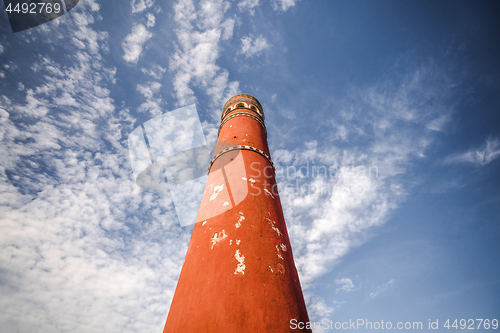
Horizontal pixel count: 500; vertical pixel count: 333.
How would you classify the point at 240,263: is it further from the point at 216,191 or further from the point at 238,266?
the point at 216,191

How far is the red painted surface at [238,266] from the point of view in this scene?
6.73ft

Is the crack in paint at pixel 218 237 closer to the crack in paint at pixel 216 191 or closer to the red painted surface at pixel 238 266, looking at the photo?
the red painted surface at pixel 238 266

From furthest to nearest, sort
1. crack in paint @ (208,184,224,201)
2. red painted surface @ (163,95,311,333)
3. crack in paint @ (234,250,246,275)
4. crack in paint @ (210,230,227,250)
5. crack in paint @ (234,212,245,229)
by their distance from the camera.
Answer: crack in paint @ (208,184,224,201)
crack in paint @ (234,212,245,229)
crack in paint @ (210,230,227,250)
crack in paint @ (234,250,246,275)
red painted surface @ (163,95,311,333)

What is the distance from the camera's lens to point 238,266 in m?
2.38

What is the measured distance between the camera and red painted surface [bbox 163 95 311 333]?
205cm

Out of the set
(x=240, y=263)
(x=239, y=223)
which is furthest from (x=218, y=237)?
(x=240, y=263)

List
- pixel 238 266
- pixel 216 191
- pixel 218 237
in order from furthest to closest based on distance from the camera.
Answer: pixel 216 191
pixel 218 237
pixel 238 266

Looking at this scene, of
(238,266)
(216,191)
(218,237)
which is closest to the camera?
(238,266)

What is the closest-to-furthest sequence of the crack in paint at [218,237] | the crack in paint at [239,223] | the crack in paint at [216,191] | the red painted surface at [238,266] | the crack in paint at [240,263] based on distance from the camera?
the red painted surface at [238,266] < the crack in paint at [240,263] < the crack in paint at [218,237] < the crack in paint at [239,223] < the crack in paint at [216,191]

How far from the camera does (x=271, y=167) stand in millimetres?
4348

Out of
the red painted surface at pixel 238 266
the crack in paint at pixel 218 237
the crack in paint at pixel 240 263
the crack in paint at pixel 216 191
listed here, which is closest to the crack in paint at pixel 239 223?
the red painted surface at pixel 238 266

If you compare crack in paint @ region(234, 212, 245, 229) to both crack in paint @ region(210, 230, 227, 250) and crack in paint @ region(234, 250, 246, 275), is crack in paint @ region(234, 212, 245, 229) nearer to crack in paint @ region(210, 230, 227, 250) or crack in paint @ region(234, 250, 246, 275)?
crack in paint @ region(210, 230, 227, 250)

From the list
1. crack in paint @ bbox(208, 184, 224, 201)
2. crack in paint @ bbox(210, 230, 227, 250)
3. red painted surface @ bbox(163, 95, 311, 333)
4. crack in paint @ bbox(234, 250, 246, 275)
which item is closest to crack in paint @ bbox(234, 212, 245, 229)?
red painted surface @ bbox(163, 95, 311, 333)

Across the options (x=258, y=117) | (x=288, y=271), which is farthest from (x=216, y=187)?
(x=258, y=117)
